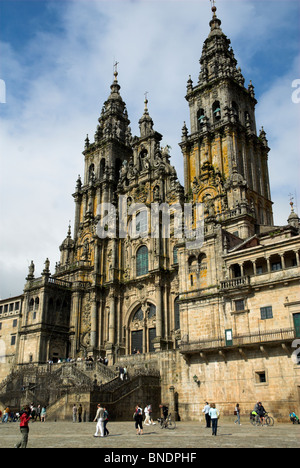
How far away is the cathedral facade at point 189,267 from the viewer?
30.3m

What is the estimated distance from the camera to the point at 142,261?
162ft

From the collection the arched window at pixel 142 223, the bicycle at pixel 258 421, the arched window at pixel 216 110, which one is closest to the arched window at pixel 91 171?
the arched window at pixel 142 223

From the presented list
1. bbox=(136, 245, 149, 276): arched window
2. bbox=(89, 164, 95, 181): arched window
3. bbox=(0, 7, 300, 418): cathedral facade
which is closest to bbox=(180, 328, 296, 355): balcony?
bbox=(0, 7, 300, 418): cathedral facade

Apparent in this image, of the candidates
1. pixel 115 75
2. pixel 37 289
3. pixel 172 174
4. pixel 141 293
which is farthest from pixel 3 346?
pixel 115 75

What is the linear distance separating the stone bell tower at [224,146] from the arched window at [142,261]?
308 inches

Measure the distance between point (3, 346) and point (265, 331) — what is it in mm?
34780

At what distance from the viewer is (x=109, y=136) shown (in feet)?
203

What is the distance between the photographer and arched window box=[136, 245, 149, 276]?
48688mm

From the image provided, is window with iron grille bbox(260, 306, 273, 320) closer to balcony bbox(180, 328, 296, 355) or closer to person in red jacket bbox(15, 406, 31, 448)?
balcony bbox(180, 328, 296, 355)

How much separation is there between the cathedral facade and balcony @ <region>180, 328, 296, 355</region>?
0.09 m

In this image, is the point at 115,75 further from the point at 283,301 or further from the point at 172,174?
the point at 283,301

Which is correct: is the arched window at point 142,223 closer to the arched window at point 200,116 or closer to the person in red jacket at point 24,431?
the arched window at point 200,116

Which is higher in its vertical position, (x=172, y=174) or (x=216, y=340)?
(x=172, y=174)

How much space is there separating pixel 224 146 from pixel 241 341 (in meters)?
23.7
